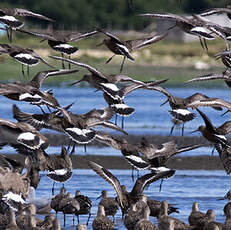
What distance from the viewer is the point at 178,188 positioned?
19.7 m

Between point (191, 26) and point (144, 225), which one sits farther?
point (191, 26)

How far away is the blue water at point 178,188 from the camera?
17344 millimetres

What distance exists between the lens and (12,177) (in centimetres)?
1423

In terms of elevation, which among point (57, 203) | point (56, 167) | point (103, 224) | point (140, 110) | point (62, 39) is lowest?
point (140, 110)

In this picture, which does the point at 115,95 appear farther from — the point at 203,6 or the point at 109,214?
the point at 203,6

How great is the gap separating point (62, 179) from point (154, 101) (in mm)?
28349

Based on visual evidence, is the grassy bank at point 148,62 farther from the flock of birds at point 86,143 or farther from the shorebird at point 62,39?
the flock of birds at point 86,143

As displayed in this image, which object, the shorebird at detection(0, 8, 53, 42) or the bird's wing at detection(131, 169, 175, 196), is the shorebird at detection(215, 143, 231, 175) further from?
the shorebird at detection(0, 8, 53, 42)

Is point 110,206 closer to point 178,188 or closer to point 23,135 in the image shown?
point 23,135

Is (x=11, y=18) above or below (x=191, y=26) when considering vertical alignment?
above

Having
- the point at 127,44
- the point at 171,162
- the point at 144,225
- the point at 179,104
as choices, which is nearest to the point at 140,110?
the point at 171,162

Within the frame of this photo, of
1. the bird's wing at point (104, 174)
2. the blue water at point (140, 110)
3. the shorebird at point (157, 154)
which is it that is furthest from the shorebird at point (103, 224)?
the blue water at point (140, 110)

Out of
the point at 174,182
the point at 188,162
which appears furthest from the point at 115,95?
the point at 188,162

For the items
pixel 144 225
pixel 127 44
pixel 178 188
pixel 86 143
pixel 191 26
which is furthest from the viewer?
pixel 178 188
